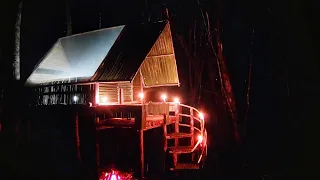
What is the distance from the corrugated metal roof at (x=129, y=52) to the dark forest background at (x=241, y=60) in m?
5.73

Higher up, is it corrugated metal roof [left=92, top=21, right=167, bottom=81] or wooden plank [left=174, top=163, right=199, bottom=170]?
corrugated metal roof [left=92, top=21, right=167, bottom=81]

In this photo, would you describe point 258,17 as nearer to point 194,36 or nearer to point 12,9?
point 194,36

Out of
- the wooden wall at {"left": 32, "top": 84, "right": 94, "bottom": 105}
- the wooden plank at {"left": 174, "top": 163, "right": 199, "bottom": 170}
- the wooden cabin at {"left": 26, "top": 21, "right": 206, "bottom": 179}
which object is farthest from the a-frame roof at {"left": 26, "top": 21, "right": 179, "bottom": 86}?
the wooden plank at {"left": 174, "top": 163, "right": 199, "bottom": 170}

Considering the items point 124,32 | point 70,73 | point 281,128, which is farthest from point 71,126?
point 281,128

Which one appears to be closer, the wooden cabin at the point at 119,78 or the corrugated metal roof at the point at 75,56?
the wooden cabin at the point at 119,78

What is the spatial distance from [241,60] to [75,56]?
48.7 feet

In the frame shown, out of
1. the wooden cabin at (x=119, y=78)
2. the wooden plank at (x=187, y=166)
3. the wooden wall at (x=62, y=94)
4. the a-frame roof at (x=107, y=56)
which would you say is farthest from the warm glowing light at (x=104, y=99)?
the wooden plank at (x=187, y=166)

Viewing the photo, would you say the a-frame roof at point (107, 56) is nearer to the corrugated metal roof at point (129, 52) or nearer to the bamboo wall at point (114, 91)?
the corrugated metal roof at point (129, 52)

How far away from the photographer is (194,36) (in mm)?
25938

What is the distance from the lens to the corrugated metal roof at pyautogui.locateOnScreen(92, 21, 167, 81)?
13086mm

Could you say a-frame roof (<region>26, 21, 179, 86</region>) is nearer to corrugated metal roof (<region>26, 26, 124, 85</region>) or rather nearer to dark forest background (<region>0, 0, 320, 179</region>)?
corrugated metal roof (<region>26, 26, 124, 85</region>)

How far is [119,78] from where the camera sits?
12.8 m

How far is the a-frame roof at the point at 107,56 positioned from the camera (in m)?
13.6

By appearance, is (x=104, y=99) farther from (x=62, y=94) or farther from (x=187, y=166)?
(x=187, y=166)
